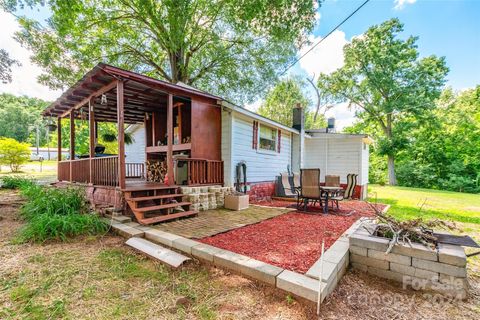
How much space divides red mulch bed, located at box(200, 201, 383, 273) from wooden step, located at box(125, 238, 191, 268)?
648mm

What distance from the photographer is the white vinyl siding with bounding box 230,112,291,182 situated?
7.23 meters

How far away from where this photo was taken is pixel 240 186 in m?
7.30

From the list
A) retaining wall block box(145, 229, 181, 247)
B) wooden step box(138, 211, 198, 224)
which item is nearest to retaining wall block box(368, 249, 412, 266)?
retaining wall block box(145, 229, 181, 247)

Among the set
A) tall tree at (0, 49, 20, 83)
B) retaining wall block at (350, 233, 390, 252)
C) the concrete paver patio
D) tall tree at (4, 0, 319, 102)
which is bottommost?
the concrete paver patio

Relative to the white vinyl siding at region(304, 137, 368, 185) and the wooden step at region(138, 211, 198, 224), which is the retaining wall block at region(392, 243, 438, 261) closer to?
the wooden step at region(138, 211, 198, 224)

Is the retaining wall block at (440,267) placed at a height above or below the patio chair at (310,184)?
below

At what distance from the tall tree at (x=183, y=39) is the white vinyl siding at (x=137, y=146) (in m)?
3.45

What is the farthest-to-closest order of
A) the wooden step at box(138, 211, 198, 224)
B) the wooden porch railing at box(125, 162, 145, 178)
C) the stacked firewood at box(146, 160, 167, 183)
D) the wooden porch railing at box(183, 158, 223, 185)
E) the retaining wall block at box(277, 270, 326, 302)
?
the wooden porch railing at box(125, 162, 145, 178), the stacked firewood at box(146, 160, 167, 183), the wooden porch railing at box(183, 158, 223, 185), the wooden step at box(138, 211, 198, 224), the retaining wall block at box(277, 270, 326, 302)

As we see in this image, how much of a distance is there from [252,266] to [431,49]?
2323 centimetres

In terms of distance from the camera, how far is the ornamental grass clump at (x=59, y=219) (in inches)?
142

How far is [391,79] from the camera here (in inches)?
685

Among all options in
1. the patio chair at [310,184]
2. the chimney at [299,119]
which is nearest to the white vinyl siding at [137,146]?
the chimney at [299,119]

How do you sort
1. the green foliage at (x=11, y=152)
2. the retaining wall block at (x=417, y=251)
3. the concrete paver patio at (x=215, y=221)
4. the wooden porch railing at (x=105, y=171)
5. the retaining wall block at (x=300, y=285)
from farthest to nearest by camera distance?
the green foliage at (x=11, y=152)
the wooden porch railing at (x=105, y=171)
the concrete paver patio at (x=215, y=221)
the retaining wall block at (x=417, y=251)
the retaining wall block at (x=300, y=285)

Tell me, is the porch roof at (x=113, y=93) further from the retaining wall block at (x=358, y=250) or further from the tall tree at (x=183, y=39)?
the retaining wall block at (x=358, y=250)
